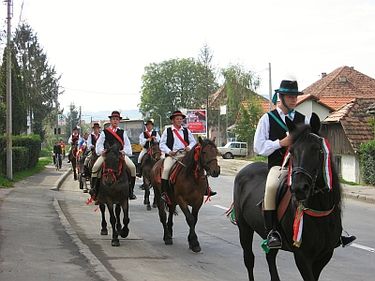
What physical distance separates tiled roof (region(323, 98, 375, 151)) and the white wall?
86 centimetres

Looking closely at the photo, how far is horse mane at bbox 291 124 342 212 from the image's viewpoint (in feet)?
18.9

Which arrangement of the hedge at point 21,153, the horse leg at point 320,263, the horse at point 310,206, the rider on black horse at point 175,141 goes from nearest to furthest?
the horse at point 310,206, the horse leg at point 320,263, the rider on black horse at point 175,141, the hedge at point 21,153

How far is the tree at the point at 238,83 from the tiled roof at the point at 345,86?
23.6 ft

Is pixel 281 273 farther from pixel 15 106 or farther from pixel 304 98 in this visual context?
pixel 304 98

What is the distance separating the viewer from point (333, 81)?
65.4m

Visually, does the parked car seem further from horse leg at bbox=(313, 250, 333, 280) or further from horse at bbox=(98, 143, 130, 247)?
horse leg at bbox=(313, 250, 333, 280)

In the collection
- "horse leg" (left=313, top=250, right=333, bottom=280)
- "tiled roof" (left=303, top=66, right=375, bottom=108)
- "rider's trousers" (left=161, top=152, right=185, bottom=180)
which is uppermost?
"tiled roof" (left=303, top=66, right=375, bottom=108)

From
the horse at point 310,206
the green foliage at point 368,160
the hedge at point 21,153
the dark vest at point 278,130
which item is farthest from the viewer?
the hedge at point 21,153

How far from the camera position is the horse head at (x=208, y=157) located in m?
10.5

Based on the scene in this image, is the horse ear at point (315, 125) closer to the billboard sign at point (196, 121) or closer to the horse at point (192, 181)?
the horse at point (192, 181)

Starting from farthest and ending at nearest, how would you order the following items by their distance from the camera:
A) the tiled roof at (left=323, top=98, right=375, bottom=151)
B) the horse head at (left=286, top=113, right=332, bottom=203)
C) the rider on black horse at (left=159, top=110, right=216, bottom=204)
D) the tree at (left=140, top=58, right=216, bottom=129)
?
the tree at (left=140, top=58, right=216, bottom=129)
the tiled roof at (left=323, top=98, right=375, bottom=151)
the rider on black horse at (left=159, top=110, right=216, bottom=204)
the horse head at (left=286, top=113, right=332, bottom=203)

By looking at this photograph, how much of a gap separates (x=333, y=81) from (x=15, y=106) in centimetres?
3969

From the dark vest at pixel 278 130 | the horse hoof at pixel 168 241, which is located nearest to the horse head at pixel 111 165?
the horse hoof at pixel 168 241

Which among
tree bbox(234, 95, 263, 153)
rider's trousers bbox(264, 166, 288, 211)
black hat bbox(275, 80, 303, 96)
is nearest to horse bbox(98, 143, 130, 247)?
rider's trousers bbox(264, 166, 288, 211)
